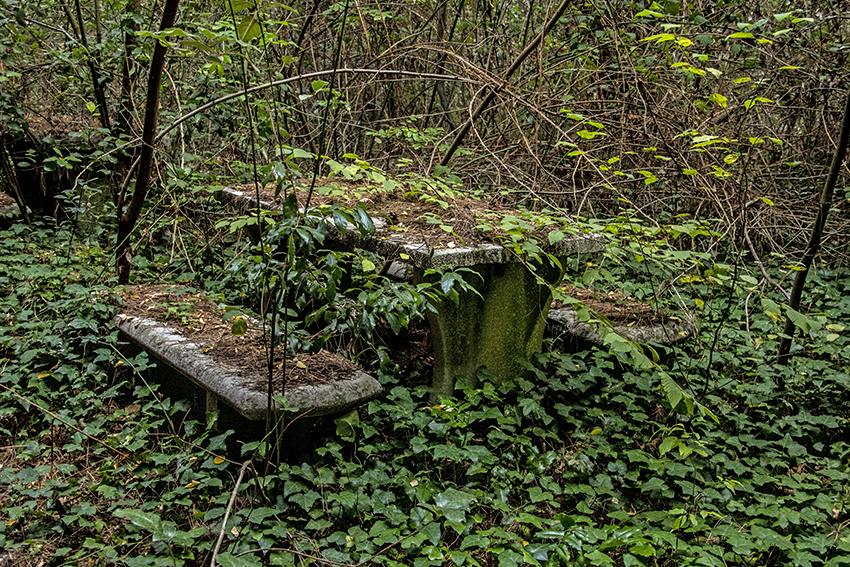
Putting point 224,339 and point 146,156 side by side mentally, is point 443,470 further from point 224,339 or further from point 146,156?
point 146,156

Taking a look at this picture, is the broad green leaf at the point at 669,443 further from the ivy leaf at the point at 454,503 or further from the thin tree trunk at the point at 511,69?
the thin tree trunk at the point at 511,69

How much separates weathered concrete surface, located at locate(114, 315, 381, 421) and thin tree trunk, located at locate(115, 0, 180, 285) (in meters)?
0.93

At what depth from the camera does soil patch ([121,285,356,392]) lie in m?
2.74

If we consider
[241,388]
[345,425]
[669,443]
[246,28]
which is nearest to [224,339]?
[241,388]

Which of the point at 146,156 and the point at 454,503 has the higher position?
the point at 146,156

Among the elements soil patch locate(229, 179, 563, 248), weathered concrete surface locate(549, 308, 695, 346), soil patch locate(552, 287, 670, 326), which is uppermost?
soil patch locate(229, 179, 563, 248)

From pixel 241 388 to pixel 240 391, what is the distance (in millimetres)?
22

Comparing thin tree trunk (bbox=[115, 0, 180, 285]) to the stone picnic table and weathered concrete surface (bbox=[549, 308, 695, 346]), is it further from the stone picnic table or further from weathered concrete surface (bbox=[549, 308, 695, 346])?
weathered concrete surface (bbox=[549, 308, 695, 346])

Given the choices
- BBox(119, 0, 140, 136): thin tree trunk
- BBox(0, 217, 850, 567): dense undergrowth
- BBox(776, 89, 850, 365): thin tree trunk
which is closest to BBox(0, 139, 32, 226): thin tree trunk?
BBox(119, 0, 140, 136): thin tree trunk

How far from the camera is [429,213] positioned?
130 inches

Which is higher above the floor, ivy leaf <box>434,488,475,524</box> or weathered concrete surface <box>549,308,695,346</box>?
weathered concrete surface <box>549,308,695,346</box>

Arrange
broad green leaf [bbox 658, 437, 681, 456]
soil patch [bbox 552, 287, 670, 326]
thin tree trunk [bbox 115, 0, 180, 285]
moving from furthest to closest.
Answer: soil patch [bbox 552, 287, 670, 326] → thin tree trunk [bbox 115, 0, 180, 285] → broad green leaf [bbox 658, 437, 681, 456]

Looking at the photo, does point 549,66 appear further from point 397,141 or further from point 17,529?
point 17,529

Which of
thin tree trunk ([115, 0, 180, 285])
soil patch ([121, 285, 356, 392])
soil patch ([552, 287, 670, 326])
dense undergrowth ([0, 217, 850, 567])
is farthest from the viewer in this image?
soil patch ([552, 287, 670, 326])
